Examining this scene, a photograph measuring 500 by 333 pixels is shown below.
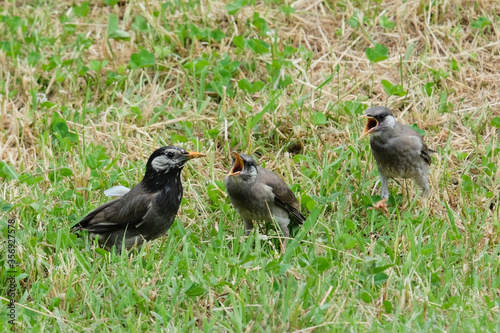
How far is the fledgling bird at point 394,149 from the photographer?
6273mm

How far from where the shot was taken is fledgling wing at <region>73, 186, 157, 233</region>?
5.77 m

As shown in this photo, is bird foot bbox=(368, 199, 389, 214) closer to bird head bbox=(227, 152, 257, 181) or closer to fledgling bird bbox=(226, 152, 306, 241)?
fledgling bird bbox=(226, 152, 306, 241)

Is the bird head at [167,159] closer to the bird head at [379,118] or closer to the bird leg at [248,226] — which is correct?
the bird leg at [248,226]

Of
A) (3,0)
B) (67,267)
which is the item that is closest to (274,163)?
(67,267)

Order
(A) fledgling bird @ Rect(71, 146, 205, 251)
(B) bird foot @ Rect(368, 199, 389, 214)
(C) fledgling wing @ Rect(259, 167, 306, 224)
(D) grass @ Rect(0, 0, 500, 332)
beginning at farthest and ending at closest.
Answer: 1. (B) bird foot @ Rect(368, 199, 389, 214)
2. (C) fledgling wing @ Rect(259, 167, 306, 224)
3. (A) fledgling bird @ Rect(71, 146, 205, 251)
4. (D) grass @ Rect(0, 0, 500, 332)

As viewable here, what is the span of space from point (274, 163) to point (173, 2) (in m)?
2.85

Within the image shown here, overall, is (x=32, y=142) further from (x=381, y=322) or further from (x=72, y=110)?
(x=381, y=322)

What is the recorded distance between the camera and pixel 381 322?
15.2 feet

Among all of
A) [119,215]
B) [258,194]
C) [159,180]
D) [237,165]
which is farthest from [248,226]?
[119,215]

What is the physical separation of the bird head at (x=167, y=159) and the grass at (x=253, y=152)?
467 millimetres

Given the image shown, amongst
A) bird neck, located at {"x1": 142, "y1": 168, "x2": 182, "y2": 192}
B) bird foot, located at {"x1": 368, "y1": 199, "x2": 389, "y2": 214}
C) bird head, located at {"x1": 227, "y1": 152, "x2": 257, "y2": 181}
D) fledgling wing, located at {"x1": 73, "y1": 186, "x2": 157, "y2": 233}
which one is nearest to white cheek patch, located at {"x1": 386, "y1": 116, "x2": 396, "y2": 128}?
bird foot, located at {"x1": 368, "y1": 199, "x2": 389, "y2": 214}

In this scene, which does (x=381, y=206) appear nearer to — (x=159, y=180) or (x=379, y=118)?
(x=379, y=118)

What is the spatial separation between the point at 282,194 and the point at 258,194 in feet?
0.72

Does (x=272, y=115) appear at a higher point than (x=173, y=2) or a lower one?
lower
